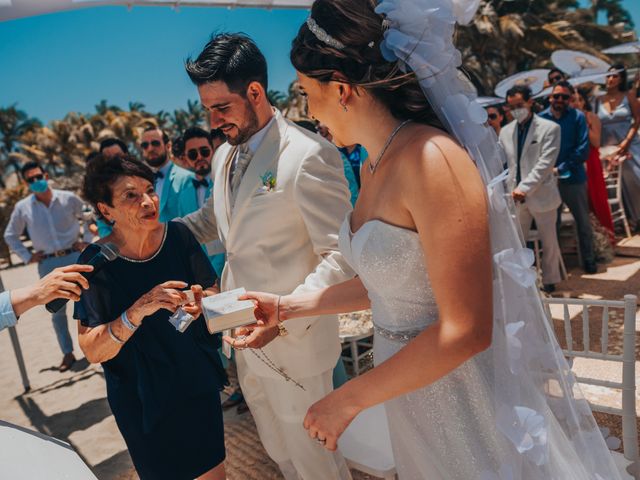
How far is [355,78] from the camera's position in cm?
135

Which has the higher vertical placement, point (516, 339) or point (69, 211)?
point (69, 211)

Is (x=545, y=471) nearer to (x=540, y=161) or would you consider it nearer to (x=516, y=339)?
(x=516, y=339)

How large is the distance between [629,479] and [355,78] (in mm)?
1603

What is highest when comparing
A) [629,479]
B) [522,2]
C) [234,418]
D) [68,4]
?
[522,2]

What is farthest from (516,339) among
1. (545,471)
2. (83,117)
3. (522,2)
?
(83,117)

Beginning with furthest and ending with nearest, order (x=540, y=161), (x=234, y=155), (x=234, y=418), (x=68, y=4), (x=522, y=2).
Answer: (x=522, y=2) < (x=540, y=161) < (x=234, y=418) < (x=68, y=4) < (x=234, y=155)

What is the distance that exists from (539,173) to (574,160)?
93cm

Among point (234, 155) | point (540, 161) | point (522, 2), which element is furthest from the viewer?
point (522, 2)

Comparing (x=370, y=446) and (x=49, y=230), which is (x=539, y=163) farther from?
(x=49, y=230)

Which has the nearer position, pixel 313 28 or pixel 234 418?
pixel 313 28

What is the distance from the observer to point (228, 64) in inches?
90.9

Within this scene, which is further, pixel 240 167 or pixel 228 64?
pixel 240 167

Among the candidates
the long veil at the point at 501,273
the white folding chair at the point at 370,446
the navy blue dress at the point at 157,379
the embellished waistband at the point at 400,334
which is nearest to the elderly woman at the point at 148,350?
the navy blue dress at the point at 157,379

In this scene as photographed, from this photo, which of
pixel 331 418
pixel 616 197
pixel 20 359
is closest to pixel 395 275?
Answer: pixel 331 418
